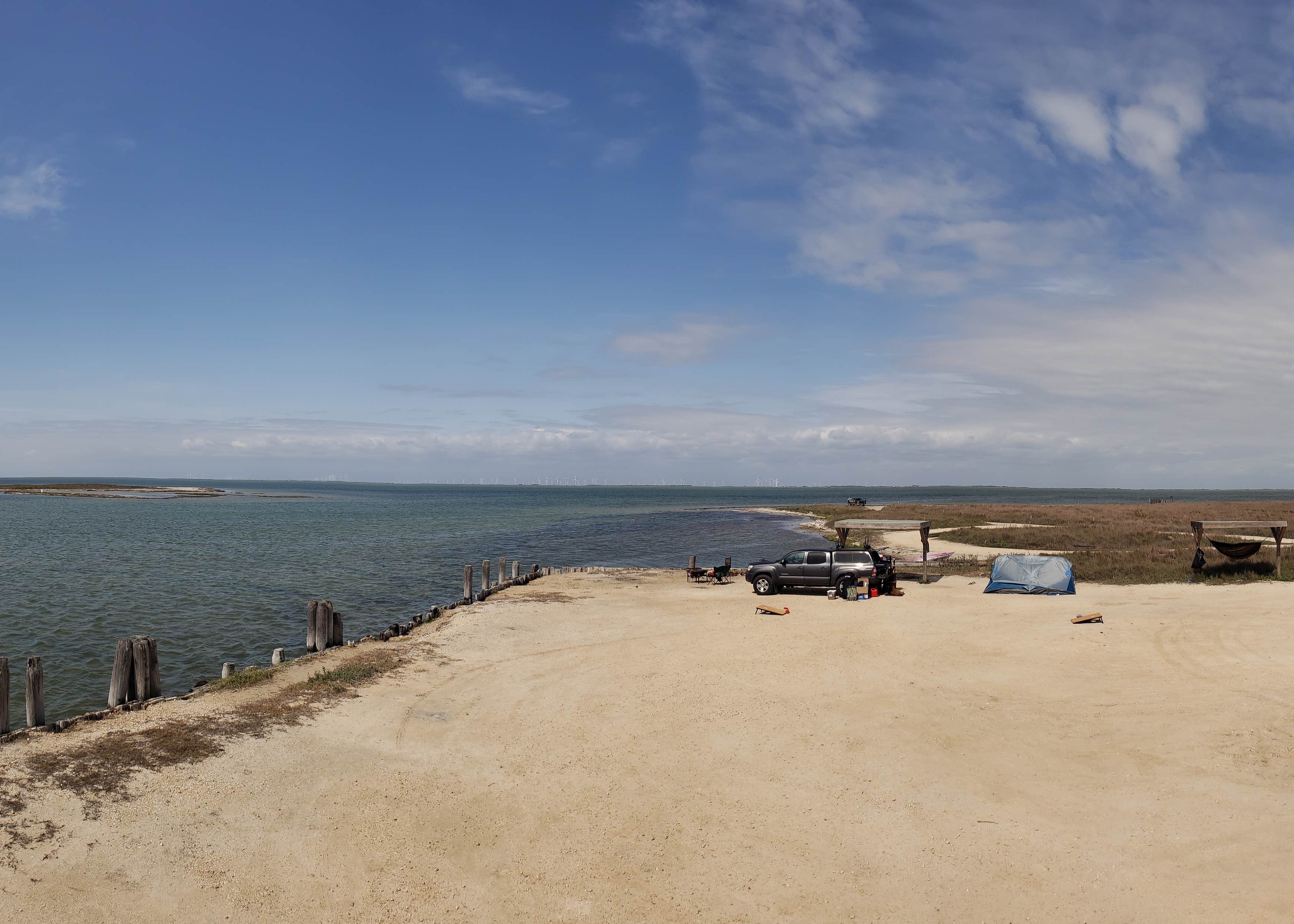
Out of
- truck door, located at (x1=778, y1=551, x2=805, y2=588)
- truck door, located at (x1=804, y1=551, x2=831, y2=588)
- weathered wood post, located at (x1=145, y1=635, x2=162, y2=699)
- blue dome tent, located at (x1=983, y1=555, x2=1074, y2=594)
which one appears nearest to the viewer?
weathered wood post, located at (x1=145, y1=635, x2=162, y2=699)

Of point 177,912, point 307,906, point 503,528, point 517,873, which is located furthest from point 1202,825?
point 503,528

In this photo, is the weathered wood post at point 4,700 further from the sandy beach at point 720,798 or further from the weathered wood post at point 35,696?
the sandy beach at point 720,798

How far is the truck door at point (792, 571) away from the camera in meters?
28.4

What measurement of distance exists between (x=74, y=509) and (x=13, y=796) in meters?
107

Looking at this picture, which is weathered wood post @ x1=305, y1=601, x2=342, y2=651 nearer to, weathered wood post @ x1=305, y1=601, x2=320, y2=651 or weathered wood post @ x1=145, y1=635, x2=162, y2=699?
weathered wood post @ x1=305, y1=601, x2=320, y2=651

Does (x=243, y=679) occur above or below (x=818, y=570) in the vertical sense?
below

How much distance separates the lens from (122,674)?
1480 centimetres

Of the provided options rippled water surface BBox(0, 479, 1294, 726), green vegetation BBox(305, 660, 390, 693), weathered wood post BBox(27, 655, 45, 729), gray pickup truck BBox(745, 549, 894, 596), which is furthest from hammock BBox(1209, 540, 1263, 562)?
weathered wood post BBox(27, 655, 45, 729)

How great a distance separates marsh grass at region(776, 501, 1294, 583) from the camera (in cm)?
2994

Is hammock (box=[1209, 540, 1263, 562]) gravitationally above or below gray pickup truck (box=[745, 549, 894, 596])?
above

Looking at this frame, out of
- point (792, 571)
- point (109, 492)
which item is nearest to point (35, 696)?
point (792, 571)

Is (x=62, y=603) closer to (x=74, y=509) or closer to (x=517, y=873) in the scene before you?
(x=517, y=873)

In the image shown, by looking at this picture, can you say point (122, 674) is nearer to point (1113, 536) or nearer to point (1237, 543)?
point (1237, 543)

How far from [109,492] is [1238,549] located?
631 ft
